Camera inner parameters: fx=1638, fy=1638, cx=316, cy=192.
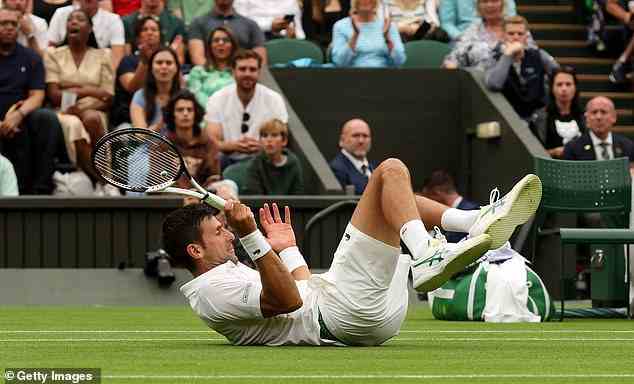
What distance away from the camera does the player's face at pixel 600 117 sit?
15766 mm

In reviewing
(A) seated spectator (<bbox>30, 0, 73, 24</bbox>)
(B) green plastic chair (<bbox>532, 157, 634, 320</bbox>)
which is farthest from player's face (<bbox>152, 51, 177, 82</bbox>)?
(B) green plastic chair (<bbox>532, 157, 634, 320</bbox>)

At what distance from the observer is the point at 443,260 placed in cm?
729

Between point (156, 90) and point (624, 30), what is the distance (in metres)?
6.61

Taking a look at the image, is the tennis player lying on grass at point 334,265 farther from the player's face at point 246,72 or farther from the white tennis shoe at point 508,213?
the player's face at point 246,72

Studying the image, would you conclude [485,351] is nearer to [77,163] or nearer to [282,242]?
[282,242]

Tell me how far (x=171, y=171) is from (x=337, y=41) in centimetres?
974

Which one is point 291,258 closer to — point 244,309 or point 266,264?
point 244,309

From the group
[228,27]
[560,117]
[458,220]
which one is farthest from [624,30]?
[458,220]

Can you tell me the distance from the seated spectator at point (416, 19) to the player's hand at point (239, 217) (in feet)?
37.7

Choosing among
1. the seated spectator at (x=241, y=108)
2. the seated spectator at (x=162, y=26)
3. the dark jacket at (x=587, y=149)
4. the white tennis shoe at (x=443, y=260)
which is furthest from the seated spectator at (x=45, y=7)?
the white tennis shoe at (x=443, y=260)

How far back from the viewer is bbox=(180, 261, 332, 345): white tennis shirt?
779cm

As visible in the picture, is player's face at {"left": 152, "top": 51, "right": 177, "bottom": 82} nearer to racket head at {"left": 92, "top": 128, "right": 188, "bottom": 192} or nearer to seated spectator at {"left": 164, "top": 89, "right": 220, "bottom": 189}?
seated spectator at {"left": 164, "top": 89, "right": 220, "bottom": 189}

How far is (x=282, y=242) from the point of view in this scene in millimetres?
8070

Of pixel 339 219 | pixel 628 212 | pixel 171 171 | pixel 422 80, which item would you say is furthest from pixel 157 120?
pixel 171 171
